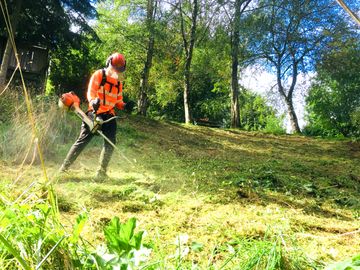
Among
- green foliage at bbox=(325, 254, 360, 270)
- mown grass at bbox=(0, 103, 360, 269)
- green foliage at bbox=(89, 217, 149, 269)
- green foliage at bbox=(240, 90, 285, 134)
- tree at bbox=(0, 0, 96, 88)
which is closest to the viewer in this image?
green foliage at bbox=(325, 254, 360, 270)

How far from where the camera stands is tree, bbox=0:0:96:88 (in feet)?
41.3

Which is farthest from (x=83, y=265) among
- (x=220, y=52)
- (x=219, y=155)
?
(x=220, y=52)

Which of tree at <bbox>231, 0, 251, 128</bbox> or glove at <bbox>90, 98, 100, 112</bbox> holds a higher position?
tree at <bbox>231, 0, 251, 128</bbox>

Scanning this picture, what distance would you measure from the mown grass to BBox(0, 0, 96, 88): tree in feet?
21.1

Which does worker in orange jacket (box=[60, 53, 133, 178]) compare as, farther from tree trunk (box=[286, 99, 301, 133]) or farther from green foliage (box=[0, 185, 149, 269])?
tree trunk (box=[286, 99, 301, 133])

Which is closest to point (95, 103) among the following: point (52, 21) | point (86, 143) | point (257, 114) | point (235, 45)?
point (86, 143)

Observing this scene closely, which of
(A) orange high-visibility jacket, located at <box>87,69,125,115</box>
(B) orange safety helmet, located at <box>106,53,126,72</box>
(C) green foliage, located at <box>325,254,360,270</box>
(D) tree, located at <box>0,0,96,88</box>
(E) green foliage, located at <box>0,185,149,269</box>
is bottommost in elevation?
(E) green foliage, located at <box>0,185,149,269</box>

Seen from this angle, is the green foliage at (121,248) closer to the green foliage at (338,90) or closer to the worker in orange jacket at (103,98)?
the worker in orange jacket at (103,98)

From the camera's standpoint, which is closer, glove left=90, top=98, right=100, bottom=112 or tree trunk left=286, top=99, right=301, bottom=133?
glove left=90, top=98, right=100, bottom=112

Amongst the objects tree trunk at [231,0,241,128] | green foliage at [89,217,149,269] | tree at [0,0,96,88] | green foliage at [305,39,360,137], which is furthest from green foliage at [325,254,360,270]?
green foliage at [305,39,360,137]

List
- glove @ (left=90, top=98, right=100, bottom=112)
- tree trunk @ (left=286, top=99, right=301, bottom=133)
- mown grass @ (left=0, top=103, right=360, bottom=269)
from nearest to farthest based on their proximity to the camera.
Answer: mown grass @ (left=0, top=103, right=360, bottom=269)
glove @ (left=90, top=98, right=100, bottom=112)
tree trunk @ (left=286, top=99, right=301, bottom=133)

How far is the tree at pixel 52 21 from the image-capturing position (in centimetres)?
1259

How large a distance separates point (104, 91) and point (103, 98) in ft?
0.33

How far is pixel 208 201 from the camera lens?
3.80 metres
